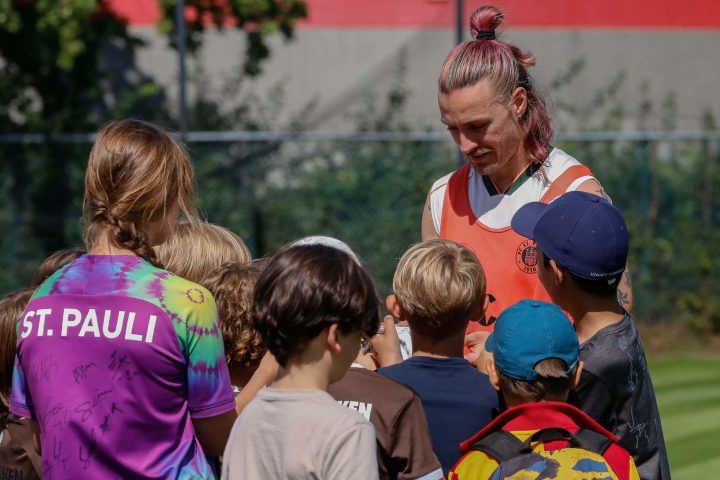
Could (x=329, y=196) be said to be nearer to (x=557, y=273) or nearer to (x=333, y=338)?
(x=557, y=273)

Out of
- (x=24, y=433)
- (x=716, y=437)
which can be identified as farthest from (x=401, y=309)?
(x=716, y=437)

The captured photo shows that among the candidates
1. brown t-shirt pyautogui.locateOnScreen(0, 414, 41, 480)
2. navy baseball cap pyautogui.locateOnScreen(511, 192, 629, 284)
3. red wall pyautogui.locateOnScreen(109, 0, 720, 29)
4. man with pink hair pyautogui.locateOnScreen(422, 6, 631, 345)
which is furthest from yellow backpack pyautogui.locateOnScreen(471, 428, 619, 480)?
red wall pyautogui.locateOnScreen(109, 0, 720, 29)

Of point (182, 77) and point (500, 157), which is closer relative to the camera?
point (500, 157)

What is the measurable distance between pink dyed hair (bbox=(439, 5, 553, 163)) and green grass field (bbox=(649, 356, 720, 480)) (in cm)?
335

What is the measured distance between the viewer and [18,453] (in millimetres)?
3488

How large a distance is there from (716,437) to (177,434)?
5.40m

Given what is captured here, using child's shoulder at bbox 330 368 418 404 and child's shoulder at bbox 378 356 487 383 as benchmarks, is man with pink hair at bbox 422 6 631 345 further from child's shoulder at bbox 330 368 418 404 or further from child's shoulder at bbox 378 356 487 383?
child's shoulder at bbox 330 368 418 404

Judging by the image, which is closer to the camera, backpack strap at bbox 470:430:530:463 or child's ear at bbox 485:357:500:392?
backpack strap at bbox 470:430:530:463

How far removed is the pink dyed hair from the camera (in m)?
3.54

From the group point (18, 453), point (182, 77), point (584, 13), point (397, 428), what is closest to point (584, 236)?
point (397, 428)

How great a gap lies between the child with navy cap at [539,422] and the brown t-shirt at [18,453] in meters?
1.46

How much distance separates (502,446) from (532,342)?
30cm

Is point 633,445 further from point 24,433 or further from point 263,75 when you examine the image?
point 263,75

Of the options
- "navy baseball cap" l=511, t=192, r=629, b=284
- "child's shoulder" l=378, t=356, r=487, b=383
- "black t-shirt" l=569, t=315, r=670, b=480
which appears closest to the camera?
"black t-shirt" l=569, t=315, r=670, b=480
